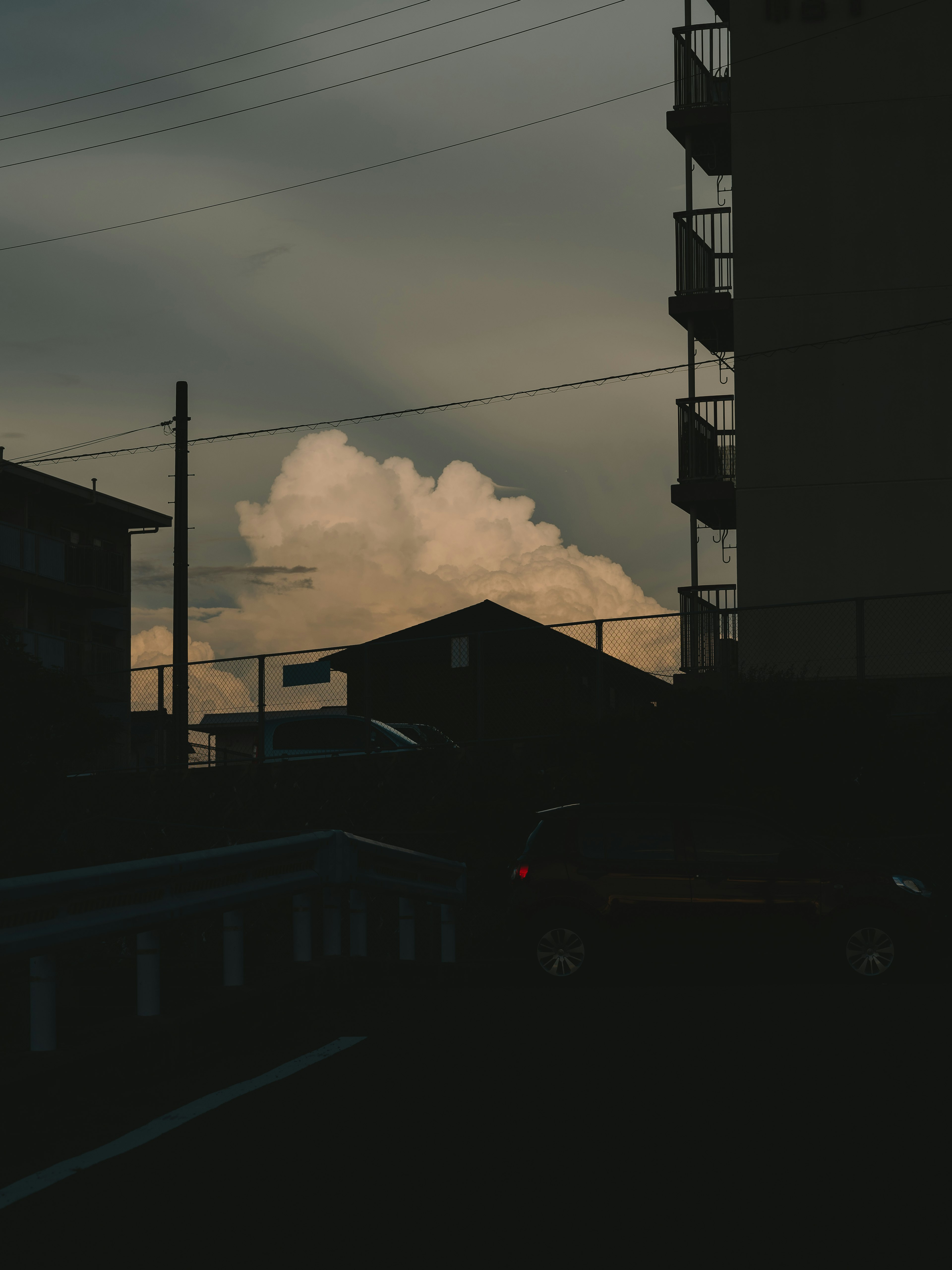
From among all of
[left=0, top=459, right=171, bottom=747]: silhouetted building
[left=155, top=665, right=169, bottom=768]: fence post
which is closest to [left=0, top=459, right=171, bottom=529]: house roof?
[left=0, top=459, right=171, bottom=747]: silhouetted building

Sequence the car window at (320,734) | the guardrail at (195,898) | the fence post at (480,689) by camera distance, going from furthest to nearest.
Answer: the car window at (320,734) → the fence post at (480,689) → the guardrail at (195,898)

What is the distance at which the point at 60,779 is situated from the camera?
73.5ft

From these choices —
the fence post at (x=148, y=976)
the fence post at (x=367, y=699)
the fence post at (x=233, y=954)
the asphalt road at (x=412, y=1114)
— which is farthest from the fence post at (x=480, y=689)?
the fence post at (x=148, y=976)

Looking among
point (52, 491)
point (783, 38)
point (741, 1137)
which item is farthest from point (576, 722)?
point (52, 491)

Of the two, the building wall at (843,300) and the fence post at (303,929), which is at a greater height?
the building wall at (843,300)

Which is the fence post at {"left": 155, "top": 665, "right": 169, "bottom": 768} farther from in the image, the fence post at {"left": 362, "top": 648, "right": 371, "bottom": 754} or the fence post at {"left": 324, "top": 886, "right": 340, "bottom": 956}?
the fence post at {"left": 324, "top": 886, "right": 340, "bottom": 956}

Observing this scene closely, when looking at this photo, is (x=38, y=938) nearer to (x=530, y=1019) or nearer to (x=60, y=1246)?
(x=60, y=1246)

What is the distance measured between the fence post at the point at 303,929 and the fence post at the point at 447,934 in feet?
12.3

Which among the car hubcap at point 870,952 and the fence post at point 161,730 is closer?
the car hubcap at point 870,952

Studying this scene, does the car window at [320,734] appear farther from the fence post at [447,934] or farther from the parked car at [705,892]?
the fence post at [447,934]

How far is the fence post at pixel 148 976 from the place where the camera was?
6895 millimetres

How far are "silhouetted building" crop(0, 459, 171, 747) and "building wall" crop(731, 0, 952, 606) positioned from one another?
20868 millimetres

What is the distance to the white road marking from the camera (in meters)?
4.89

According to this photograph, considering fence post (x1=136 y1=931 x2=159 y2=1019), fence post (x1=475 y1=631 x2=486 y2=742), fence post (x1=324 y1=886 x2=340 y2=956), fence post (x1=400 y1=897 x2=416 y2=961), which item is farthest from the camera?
fence post (x1=475 y1=631 x2=486 y2=742)
